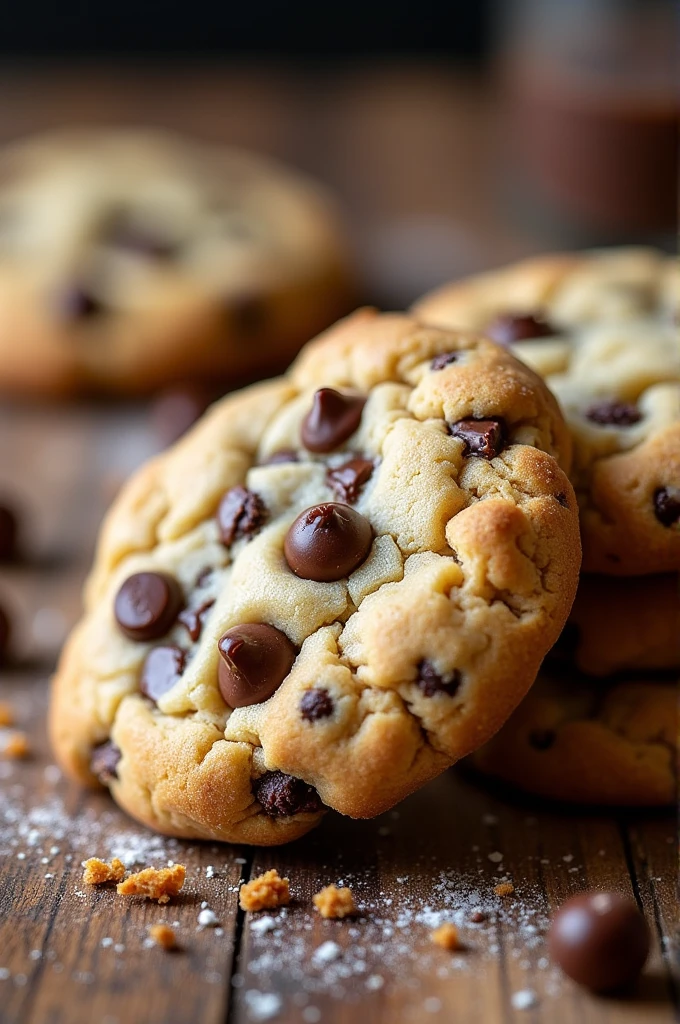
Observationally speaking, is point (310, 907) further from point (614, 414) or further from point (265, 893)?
point (614, 414)

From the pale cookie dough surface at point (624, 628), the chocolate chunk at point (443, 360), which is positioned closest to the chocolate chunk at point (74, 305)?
the chocolate chunk at point (443, 360)

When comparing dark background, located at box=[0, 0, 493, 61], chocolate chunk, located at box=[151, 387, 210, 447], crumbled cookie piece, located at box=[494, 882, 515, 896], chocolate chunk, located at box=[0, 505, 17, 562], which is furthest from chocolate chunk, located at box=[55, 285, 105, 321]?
dark background, located at box=[0, 0, 493, 61]

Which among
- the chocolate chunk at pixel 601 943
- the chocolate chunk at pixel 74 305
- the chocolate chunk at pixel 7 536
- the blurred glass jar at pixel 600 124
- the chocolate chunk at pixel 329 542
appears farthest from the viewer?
the blurred glass jar at pixel 600 124

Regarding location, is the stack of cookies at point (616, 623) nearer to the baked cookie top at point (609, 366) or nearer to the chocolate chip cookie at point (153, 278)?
the baked cookie top at point (609, 366)

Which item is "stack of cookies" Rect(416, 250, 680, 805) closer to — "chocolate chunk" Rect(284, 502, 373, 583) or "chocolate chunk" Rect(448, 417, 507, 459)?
"chocolate chunk" Rect(448, 417, 507, 459)

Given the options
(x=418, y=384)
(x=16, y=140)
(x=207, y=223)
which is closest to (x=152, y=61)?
(x=16, y=140)

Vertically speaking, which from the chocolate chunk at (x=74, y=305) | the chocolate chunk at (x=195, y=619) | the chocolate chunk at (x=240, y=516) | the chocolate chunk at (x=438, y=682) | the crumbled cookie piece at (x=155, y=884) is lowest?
the crumbled cookie piece at (x=155, y=884)

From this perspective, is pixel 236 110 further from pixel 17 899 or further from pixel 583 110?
pixel 17 899

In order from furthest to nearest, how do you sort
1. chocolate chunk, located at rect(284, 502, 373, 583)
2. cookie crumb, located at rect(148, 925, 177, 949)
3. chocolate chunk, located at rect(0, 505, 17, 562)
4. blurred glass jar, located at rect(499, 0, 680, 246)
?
blurred glass jar, located at rect(499, 0, 680, 246) → chocolate chunk, located at rect(0, 505, 17, 562) → chocolate chunk, located at rect(284, 502, 373, 583) → cookie crumb, located at rect(148, 925, 177, 949)
